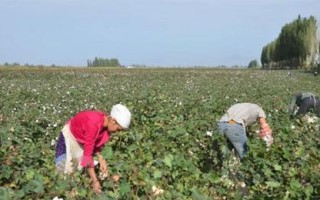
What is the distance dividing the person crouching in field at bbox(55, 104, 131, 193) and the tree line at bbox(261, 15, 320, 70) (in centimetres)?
8502

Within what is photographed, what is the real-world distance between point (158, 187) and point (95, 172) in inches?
42.0

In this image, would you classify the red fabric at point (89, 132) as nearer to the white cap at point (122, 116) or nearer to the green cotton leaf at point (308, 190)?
the white cap at point (122, 116)

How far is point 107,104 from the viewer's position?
1334 centimetres

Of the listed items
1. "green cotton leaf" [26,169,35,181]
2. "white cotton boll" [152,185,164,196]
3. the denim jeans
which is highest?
"green cotton leaf" [26,169,35,181]

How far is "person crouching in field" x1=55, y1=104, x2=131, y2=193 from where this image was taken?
5078 mm

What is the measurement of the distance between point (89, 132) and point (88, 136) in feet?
0.12

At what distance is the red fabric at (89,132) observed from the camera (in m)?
5.15

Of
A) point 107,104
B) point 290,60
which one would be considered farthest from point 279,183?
point 290,60

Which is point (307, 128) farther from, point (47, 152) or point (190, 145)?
point (47, 152)

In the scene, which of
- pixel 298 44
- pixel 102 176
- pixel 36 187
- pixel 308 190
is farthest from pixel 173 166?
pixel 298 44

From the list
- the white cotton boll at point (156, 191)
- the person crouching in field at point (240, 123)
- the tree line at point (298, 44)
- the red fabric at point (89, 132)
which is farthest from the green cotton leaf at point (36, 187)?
the tree line at point (298, 44)

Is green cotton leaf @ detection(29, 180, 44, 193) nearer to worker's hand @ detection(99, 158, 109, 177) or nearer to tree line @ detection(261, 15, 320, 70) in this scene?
worker's hand @ detection(99, 158, 109, 177)

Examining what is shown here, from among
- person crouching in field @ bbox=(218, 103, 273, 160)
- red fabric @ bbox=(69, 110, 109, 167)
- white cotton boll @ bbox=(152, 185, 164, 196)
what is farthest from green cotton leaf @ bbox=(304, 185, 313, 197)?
person crouching in field @ bbox=(218, 103, 273, 160)

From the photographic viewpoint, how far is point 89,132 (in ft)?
17.1
